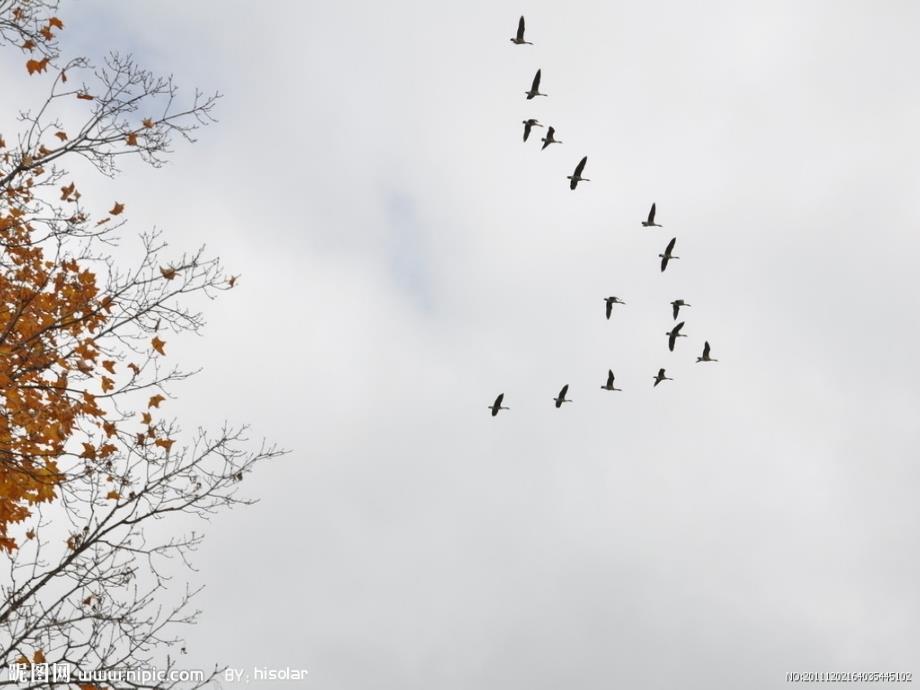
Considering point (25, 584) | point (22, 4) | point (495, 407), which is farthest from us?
point (495, 407)

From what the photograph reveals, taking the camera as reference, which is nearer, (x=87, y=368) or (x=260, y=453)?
(x=87, y=368)

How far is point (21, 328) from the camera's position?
375 inches

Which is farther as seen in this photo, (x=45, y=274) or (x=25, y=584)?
(x=45, y=274)

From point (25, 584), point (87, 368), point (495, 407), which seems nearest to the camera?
point (25, 584)

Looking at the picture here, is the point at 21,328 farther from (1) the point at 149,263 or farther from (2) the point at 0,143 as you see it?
(2) the point at 0,143

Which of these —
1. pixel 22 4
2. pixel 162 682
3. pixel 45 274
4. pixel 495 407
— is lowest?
pixel 162 682

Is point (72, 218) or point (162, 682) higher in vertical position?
point (72, 218)

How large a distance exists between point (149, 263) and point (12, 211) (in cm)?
158

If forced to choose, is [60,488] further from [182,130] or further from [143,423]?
[182,130]

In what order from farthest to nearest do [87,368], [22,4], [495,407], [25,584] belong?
[495,407]
[22,4]
[87,368]
[25,584]

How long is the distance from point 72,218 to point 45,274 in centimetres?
73

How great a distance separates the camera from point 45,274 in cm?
994

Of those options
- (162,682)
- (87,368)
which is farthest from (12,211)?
(162,682)

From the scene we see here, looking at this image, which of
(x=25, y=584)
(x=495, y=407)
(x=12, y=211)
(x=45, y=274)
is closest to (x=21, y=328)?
(x=45, y=274)
